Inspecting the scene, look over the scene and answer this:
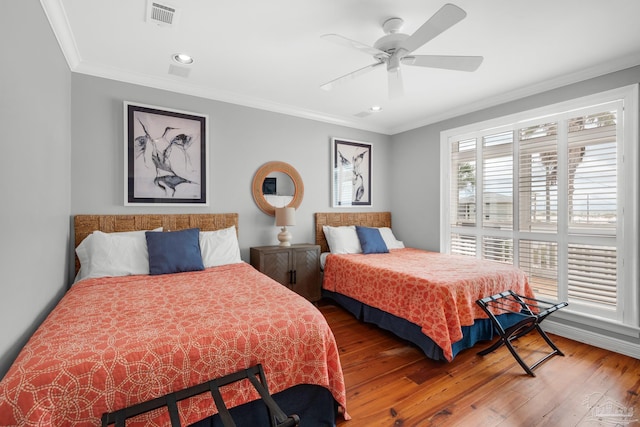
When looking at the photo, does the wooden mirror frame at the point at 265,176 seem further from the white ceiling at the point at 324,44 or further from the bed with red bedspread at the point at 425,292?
the bed with red bedspread at the point at 425,292

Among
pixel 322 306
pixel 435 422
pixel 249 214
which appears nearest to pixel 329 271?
pixel 322 306

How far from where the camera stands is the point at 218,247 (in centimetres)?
297

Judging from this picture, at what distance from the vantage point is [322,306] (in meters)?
3.75

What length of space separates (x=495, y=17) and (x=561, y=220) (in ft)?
7.05

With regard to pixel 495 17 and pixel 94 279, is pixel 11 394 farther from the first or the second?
pixel 495 17

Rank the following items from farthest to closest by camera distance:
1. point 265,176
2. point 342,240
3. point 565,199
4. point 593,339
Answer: point 342,240, point 265,176, point 565,199, point 593,339

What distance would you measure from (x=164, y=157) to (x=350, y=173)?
2537 millimetres

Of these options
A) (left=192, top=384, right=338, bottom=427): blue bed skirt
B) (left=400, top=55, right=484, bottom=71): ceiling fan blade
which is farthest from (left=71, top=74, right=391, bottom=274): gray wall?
(left=192, top=384, right=338, bottom=427): blue bed skirt

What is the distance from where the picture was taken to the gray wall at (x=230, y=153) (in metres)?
2.72

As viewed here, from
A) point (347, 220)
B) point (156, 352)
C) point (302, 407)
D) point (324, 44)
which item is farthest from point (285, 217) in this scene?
point (156, 352)

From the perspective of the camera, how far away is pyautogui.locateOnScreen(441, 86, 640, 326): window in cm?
261

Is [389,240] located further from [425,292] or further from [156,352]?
[156,352]

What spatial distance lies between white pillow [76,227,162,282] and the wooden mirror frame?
139cm

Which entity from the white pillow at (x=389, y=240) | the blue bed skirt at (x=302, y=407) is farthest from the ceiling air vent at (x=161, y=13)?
the white pillow at (x=389, y=240)
